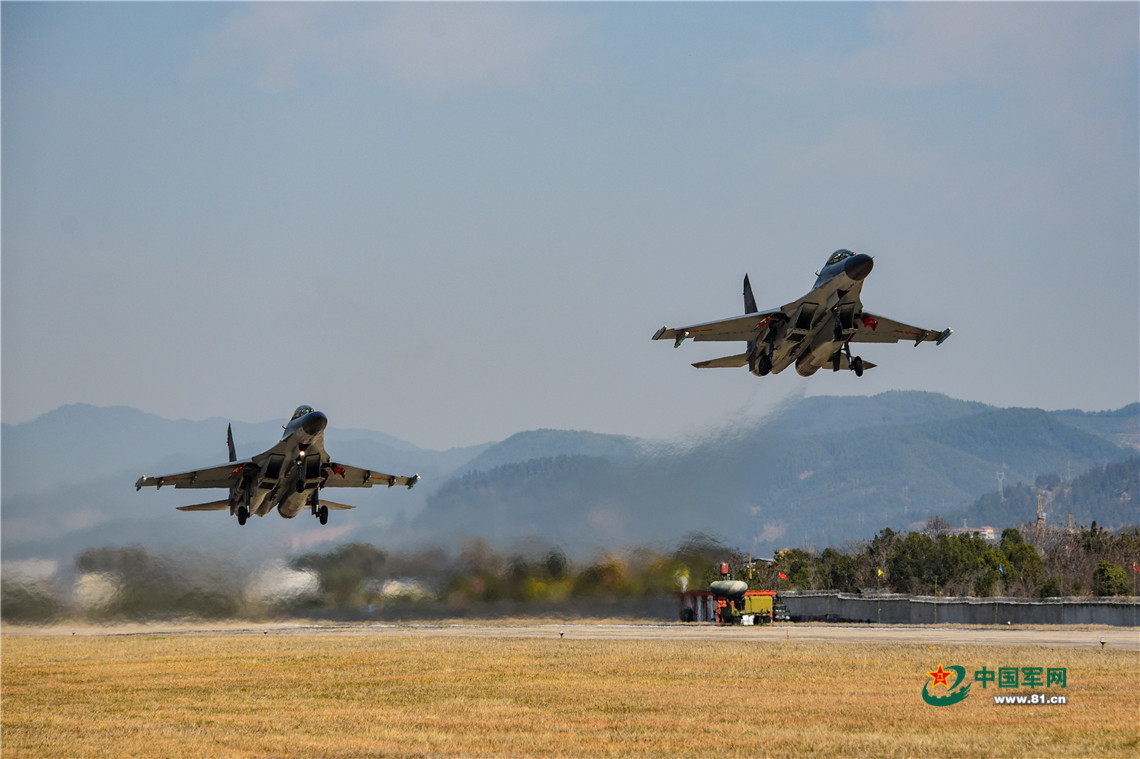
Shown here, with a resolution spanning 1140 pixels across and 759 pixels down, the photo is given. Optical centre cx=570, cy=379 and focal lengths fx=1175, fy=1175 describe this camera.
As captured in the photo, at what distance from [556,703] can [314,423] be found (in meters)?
11.1

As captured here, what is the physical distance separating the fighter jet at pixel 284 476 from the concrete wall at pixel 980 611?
49.8 m

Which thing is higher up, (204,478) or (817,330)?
(817,330)

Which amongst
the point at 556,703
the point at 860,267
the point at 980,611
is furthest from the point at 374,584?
the point at 980,611

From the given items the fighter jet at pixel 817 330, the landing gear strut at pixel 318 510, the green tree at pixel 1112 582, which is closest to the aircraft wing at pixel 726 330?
the fighter jet at pixel 817 330

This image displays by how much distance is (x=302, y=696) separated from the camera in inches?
1416

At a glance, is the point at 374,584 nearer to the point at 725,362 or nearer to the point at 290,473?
the point at 290,473

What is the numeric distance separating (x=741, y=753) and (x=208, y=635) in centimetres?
4623

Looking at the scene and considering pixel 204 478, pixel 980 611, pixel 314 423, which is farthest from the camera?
pixel 980 611

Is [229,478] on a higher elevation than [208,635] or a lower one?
higher

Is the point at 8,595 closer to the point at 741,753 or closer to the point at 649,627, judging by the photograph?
the point at 649,627

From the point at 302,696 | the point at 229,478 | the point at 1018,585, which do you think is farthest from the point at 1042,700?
the point at 1018,585

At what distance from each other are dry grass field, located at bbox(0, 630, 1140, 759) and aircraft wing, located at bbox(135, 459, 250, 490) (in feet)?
22.4

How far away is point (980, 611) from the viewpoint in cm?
8062

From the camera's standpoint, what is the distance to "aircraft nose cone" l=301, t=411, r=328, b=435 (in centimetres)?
3575
